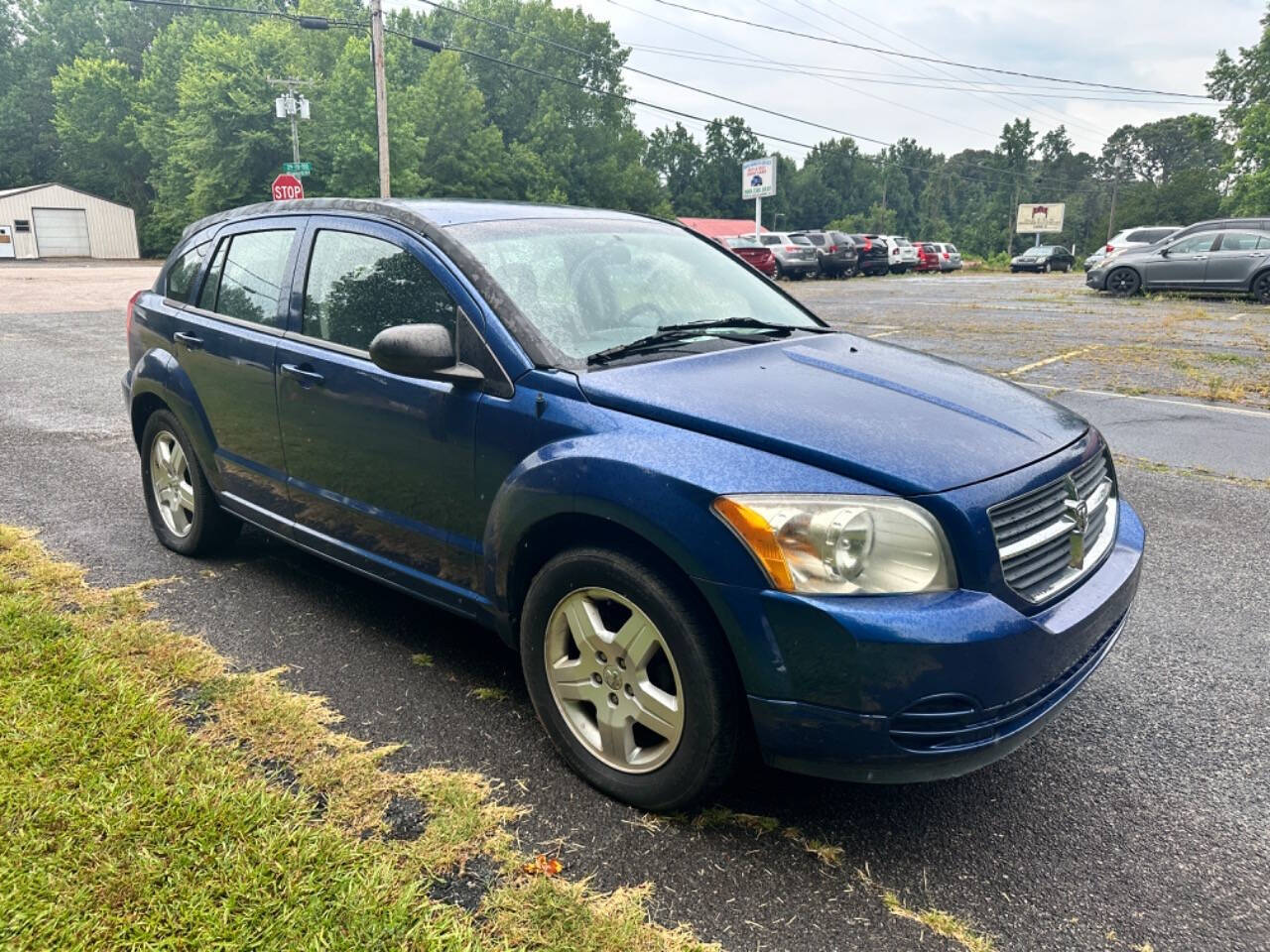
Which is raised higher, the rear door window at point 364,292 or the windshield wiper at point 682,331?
the rear door window at point 364,292

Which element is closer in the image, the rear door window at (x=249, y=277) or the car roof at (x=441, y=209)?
the car roof at (x=441, y=209)

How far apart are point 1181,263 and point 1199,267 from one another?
1.23 ft

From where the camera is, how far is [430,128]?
63.6 meters

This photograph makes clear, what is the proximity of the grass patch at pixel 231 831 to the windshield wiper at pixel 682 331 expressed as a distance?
1.35 metres

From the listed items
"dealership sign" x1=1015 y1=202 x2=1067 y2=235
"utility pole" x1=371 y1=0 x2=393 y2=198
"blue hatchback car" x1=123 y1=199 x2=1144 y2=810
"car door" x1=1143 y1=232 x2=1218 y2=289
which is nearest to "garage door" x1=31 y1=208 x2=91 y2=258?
"utility pole" x1=371 y1=0 x2=393 y2=198

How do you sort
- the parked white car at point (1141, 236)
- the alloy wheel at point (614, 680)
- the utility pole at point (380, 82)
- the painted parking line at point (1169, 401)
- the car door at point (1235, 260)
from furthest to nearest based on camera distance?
the parked white car at point (1141, 236)
the utility pole at point (380, 82)
the car door at point (1235, 260)
the painted parking line at point (1169, 401)
the alloy wheel at point (614, 680)

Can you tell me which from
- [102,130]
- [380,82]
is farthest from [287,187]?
[102,130]

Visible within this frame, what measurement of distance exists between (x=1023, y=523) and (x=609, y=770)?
1.31 metres

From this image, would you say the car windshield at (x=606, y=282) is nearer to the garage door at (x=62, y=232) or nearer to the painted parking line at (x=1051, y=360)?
the painted parking line at (x=1051, y=360)

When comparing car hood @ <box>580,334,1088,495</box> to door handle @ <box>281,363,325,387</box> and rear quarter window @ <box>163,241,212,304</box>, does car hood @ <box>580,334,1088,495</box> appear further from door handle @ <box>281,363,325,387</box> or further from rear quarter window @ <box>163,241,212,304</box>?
rear quarter window @ <box>163,241,212,304</box>

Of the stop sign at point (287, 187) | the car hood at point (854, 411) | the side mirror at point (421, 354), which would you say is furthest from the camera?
the stop sign at point (287, 187)

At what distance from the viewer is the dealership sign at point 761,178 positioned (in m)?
45.0

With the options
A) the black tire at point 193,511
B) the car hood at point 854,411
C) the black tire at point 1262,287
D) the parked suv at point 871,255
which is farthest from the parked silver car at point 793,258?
the car hood at point 854,411

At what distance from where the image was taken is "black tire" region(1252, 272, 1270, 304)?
63.8 ft
